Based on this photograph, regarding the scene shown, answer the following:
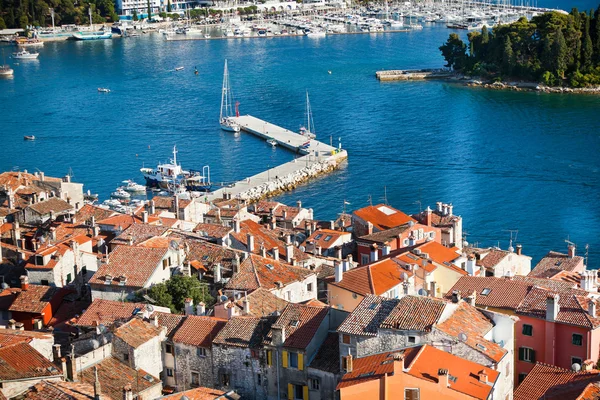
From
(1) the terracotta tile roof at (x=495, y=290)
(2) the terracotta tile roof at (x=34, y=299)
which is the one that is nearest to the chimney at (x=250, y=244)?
(2) the terracotta tile roof at (x=34, y=299)

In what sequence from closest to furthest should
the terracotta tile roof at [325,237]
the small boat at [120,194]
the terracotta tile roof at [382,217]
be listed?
1. the terracotta tile roof at [325,237]
2. the terracotta tile roof at [382,217]
3. the small boat at [120,194]

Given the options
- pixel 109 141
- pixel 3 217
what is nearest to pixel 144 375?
pixel 3 217

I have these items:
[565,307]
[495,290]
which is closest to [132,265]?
[495,290]

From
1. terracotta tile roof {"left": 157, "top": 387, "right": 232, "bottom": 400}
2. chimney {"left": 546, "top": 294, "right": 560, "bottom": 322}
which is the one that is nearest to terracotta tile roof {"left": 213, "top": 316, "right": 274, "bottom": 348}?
terracotta tile roof {"left": 157, "top": 387, "right": 232, "bottom": 400}

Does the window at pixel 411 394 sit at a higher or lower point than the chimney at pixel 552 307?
higher

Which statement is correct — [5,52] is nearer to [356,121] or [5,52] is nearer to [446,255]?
[356,121]

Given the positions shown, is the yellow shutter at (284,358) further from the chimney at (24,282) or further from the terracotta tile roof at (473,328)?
the chimney at (24,282)

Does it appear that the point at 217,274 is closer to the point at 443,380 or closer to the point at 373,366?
the point at 373,366
